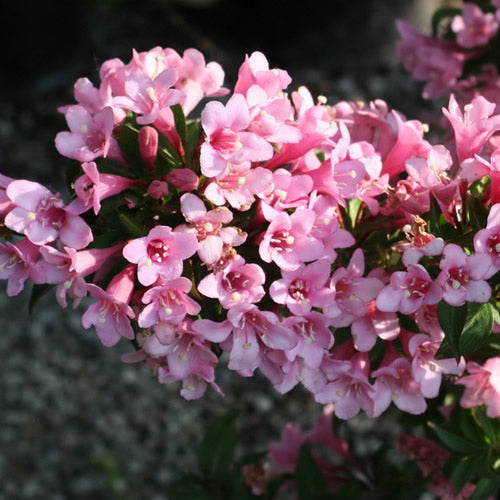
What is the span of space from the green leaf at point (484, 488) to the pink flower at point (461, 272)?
1.58 feet

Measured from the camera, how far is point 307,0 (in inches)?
171

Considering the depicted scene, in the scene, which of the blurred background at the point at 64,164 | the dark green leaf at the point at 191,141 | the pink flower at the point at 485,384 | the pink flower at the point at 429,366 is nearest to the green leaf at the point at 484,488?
the pink flower at the point at 485,384

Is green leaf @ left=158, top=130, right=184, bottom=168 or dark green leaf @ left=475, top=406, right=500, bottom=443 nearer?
green leaf @ left=158, top=130, right=184, bottom=168

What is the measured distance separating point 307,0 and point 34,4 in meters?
1.37

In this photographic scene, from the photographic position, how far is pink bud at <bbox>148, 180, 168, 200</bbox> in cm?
118

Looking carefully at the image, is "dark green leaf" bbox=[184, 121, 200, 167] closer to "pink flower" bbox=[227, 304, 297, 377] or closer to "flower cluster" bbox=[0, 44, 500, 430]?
"flower cluster" bbox=[0, 44, 500, 430]

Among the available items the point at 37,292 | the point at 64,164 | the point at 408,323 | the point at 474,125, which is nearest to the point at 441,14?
the point at 474,125

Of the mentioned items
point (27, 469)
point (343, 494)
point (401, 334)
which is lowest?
point (27, 469)

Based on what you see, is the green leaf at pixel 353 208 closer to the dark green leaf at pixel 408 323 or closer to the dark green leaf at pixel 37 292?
the dark green leaf at pixel 408 323

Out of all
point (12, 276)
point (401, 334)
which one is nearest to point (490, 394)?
point (401, 334)

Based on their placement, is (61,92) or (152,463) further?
(61,92)

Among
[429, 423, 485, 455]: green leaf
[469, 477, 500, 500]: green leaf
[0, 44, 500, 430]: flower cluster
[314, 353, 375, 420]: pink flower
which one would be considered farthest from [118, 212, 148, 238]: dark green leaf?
[469, 477, 500, 500]: green leaf

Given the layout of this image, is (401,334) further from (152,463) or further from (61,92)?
(61,92)

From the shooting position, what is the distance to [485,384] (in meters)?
1.33
